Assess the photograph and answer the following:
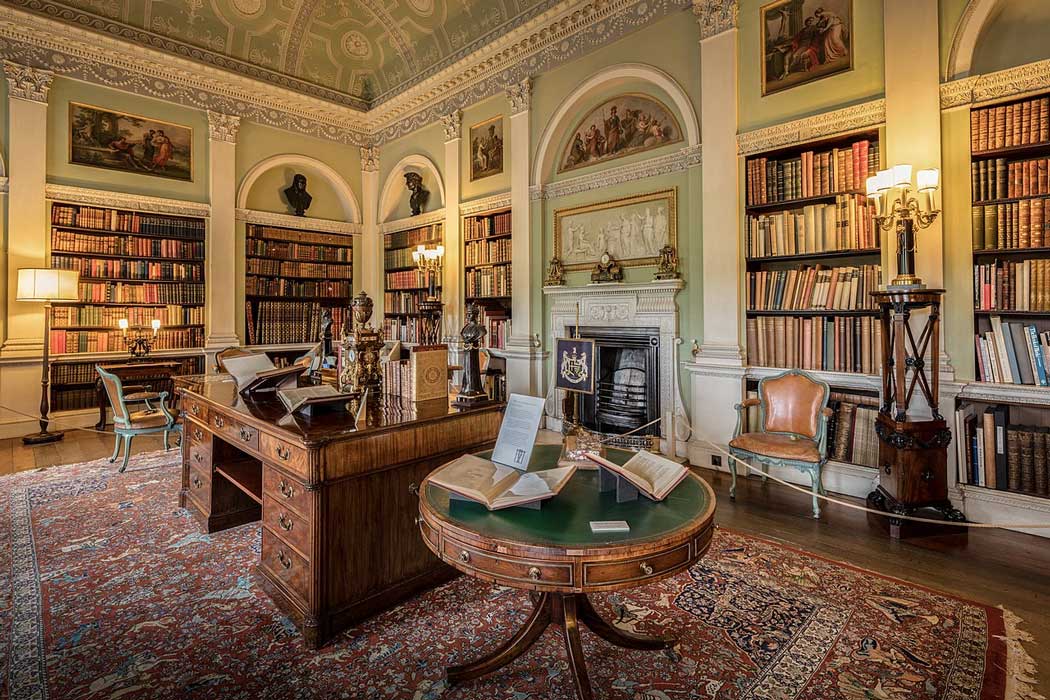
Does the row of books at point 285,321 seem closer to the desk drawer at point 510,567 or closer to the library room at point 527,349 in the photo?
the library room at point 527,349

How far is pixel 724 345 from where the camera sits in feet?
14.7

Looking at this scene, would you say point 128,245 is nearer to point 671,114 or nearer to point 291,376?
point 291,376

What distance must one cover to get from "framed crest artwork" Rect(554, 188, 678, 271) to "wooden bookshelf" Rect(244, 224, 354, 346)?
427 centimetres

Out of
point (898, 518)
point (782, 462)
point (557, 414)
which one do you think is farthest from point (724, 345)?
point (557, 414)

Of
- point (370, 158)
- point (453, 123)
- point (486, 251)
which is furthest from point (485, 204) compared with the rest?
point (370, 158)

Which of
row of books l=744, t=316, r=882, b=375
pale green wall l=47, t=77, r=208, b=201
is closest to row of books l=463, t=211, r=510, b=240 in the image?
row of books l=744, t=316, r=882, b=375

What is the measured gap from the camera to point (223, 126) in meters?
7.12

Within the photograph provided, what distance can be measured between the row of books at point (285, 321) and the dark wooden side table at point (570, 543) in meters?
6.52

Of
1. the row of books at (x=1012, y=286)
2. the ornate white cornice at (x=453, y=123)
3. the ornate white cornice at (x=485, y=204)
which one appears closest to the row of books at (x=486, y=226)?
the ornate white cornice at (x=485, y=204)

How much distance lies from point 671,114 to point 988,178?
8.52 ft

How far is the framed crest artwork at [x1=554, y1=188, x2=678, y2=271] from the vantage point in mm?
5008

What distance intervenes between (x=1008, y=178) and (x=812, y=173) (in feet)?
3.87

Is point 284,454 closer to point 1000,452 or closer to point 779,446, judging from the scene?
point 779,446

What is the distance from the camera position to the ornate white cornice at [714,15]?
4.37 meters
